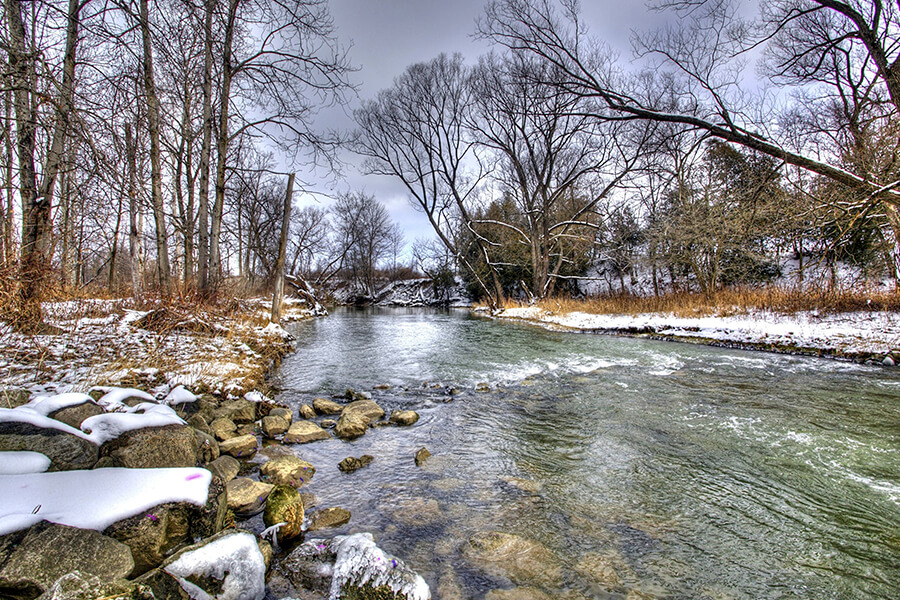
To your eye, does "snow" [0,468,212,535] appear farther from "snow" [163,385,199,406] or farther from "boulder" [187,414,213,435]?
"snow" [163,385,199,406]

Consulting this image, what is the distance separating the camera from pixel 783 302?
10.2 meters

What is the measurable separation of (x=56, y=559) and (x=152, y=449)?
97cm

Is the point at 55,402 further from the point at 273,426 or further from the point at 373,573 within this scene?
the point at 373,573

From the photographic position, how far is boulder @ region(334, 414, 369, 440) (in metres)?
4.52

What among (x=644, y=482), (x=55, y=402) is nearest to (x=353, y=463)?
(x=55, y=402)

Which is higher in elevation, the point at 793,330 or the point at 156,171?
the point at 156,171

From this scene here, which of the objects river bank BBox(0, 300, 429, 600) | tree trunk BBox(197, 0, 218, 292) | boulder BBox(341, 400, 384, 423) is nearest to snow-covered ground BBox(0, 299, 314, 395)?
river bank BBox(0, 300, 429, 600)

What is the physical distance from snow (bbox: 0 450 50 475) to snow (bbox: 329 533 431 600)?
70.4 inches

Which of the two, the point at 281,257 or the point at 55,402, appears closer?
the point at 55,402

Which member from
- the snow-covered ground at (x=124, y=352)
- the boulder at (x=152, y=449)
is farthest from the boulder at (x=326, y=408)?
the boulder at (x=152, y=449)

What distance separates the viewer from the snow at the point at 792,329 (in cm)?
770

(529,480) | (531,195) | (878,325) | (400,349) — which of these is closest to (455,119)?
(531,195)

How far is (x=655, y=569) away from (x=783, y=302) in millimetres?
11153

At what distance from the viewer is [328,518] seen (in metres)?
2.79
